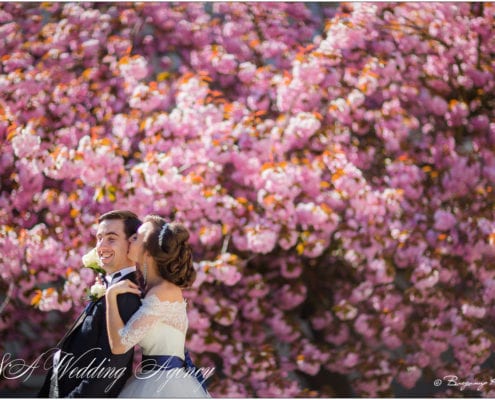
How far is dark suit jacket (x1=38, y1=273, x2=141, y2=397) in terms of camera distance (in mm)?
2932

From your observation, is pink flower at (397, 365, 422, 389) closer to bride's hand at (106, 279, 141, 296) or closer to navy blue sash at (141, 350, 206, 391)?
navy blue sash at (141, 350, 206, 391)

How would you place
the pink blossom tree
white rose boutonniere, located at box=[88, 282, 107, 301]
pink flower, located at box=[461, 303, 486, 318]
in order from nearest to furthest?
white rose boutonniere, located at box=[88, 282, 107, 301]
the pink blossom tree
pink flower, located at box=[461, 303, 486, 318]

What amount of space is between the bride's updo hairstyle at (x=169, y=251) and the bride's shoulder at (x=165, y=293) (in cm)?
3

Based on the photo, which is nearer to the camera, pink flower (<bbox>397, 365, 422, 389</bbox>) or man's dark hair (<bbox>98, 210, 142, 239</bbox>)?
man's dark hair (<bbox>98, 210, 142, 239</bbox>)

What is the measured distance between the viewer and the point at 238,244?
5.02 meters

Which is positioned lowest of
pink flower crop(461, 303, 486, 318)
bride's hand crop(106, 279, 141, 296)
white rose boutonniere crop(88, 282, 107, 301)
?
pink flower crop(461, 303, 486, 318)

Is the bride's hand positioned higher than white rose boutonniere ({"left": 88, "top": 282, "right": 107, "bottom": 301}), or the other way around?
the bride's hand

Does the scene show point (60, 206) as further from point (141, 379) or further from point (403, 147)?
point (403, 147)

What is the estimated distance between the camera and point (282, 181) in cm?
492

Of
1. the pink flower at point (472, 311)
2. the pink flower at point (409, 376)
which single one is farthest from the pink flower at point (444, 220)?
the pink flower at point (409, 376)

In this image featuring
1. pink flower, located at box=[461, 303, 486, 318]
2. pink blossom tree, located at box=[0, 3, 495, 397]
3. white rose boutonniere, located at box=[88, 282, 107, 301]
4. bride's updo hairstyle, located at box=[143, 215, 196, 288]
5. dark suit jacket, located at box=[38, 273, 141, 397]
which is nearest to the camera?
dark suit jacket, located at box=[38, 273, 141, 397]

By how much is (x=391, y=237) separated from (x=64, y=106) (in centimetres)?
273

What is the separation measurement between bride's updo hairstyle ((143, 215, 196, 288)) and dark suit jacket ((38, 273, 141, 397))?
235 millimetres

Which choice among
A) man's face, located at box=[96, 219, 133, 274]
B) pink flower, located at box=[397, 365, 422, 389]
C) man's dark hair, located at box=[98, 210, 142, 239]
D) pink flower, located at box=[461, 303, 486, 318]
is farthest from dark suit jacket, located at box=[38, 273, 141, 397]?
pink flower, located at box=[461, 303, 486, 318]
